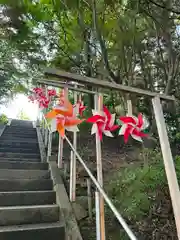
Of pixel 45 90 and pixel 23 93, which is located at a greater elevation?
pixel 23 93

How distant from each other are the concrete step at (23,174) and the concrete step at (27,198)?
56cm

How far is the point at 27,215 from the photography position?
2523 millimetres

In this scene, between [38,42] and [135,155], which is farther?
[38,42]

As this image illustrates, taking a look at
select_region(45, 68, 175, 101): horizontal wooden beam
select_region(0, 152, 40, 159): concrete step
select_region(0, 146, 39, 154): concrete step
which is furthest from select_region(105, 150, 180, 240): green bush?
select_region(0, 146, 39, 154): concrete step

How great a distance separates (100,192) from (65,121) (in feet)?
2.33

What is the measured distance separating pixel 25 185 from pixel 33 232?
915 millimetres

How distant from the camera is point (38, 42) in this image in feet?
24.2

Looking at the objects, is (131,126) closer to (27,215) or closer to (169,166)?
(169,166)

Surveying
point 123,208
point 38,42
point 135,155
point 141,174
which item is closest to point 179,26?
point 135,155

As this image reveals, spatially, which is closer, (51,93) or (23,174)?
(23,174)

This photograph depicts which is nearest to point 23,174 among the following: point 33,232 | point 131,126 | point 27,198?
point 27,198

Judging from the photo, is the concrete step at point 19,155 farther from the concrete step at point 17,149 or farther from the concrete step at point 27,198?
the concrete step at point 27,198

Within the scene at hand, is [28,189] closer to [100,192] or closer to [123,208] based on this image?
[123,208]

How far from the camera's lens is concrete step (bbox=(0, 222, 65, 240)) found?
2.26 metres
